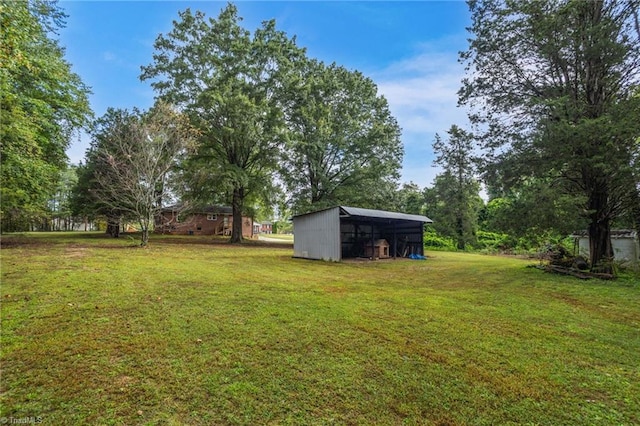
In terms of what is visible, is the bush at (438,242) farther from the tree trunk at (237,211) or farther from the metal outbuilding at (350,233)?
the tree trunk at (237,211)

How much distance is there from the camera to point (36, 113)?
1111 centimetres

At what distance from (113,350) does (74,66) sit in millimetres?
18962

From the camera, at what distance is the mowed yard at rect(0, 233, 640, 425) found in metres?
2.23

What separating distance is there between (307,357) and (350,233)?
532 inches

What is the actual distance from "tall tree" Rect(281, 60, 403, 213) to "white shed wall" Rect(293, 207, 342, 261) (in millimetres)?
6296

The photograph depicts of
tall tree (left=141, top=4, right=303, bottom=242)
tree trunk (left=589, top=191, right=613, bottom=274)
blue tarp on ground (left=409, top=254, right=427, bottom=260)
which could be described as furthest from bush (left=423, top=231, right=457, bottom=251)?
tall tree (left=141, top=4, right=303, bottom=242)

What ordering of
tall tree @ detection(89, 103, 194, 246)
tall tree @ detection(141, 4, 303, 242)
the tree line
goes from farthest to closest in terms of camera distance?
tall tree @ detection(141, 4, 303, 242), tall tree @ detection(89, 103, 194, 246), the tree line

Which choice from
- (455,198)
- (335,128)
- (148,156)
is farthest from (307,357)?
(455,198)

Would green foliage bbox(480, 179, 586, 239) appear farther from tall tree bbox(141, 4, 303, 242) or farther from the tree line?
tall tree bbox(141, 4, 303, 242)

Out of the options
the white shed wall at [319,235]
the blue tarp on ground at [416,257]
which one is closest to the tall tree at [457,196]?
the blue tarp on ground at [416,257]

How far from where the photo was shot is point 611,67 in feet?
29.6

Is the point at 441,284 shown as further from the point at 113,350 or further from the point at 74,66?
the point at 74,66

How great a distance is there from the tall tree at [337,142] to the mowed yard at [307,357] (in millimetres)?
16561

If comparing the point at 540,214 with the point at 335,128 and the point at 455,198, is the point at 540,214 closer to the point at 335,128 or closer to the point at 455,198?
the point at 455,198
